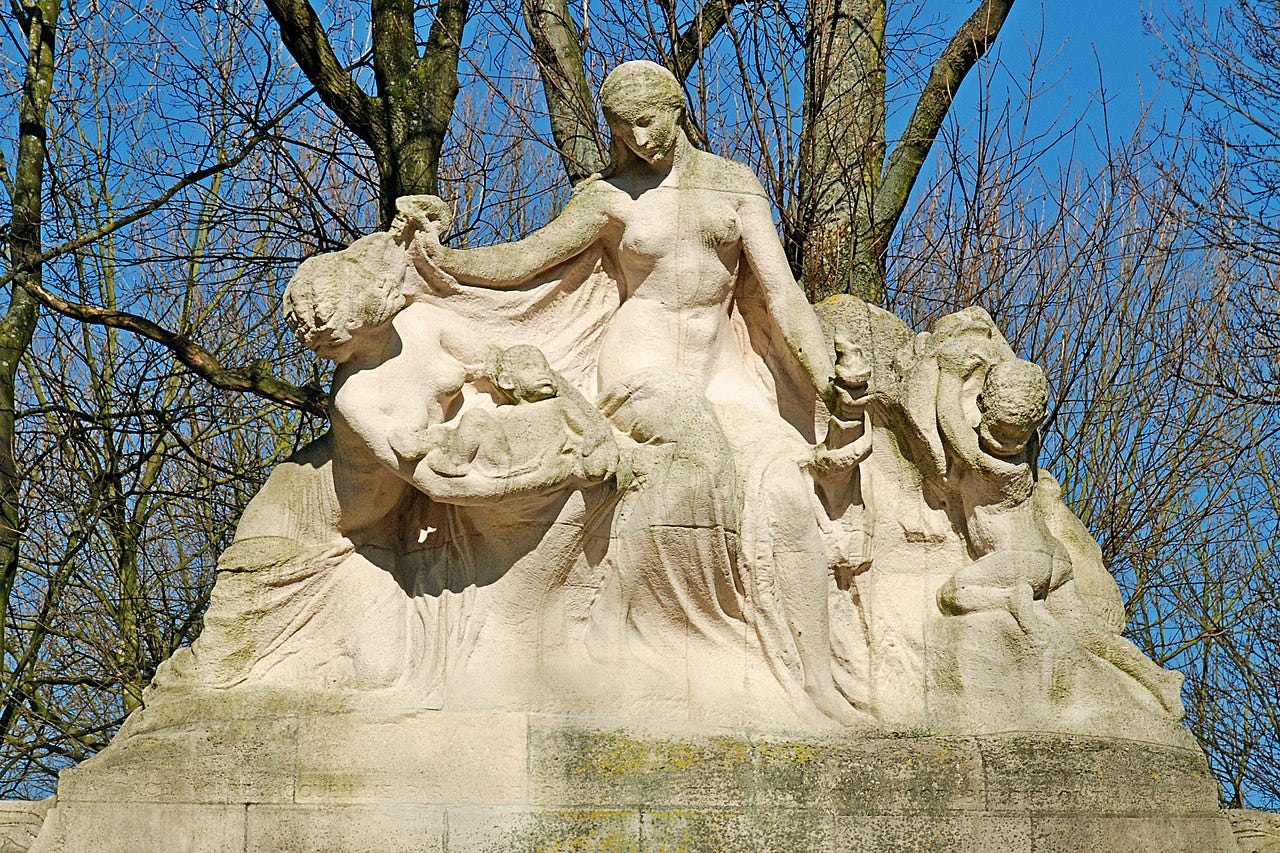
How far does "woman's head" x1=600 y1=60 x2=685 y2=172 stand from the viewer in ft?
23.2

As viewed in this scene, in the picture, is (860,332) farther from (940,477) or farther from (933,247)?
(933,247)

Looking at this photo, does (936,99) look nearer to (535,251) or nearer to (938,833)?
(535,251)

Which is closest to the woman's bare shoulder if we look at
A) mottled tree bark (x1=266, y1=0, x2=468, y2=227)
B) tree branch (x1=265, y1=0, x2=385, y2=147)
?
mottled tree bark (x1=266, y1=0, x2=468, y2=227)

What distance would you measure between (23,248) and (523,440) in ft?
20.0

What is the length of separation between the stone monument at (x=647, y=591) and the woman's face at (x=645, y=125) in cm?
2

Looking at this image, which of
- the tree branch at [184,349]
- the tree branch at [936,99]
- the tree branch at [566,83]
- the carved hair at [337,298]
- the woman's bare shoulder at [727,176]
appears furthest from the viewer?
the tree branch at [936,99]

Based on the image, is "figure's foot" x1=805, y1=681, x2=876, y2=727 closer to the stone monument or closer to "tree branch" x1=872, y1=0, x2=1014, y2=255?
the stone monument

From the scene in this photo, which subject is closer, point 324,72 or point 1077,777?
point 1077,777

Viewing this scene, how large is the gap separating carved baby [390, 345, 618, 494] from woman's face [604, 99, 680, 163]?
1.00 m

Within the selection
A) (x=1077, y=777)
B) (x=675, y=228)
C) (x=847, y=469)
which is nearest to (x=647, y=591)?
(x=847, y=469)

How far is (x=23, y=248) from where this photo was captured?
1157 cm

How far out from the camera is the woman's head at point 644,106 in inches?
278

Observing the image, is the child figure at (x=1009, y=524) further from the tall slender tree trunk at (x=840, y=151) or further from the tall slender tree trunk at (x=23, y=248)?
the tall slender tree trunk at (x=23, y=248)

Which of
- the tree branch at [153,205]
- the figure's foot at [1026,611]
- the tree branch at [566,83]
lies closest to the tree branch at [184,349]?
the tree branch at [153,205]
